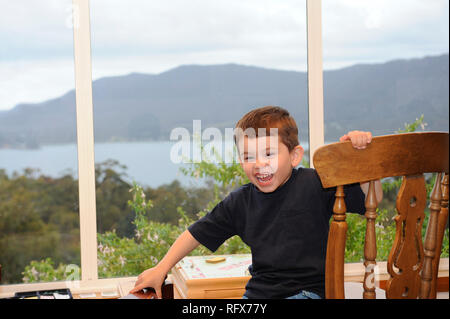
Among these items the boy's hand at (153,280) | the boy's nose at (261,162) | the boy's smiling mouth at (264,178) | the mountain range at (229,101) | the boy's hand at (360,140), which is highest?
the mountain range at (229,101)

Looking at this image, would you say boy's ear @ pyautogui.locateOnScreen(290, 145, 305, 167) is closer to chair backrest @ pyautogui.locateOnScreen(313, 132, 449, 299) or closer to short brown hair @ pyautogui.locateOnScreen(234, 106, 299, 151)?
short brown hair @ pyautogui.locateOnScreen(234, 106, 299, 151)

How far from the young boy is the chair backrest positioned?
312 millimetres

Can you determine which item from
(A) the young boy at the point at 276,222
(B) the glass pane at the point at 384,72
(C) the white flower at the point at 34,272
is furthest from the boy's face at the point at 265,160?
Answer: (C) the white flower at the point at 34,272

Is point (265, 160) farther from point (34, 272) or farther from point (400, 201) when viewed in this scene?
point (34, 272)

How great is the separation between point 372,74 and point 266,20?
2.07 feet

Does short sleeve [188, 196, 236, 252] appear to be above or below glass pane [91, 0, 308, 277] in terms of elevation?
below

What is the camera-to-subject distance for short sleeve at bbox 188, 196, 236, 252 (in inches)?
55.6

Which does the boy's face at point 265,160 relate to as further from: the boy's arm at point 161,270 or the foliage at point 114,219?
the foliage at point 114,219

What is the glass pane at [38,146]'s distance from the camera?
7.00 feet

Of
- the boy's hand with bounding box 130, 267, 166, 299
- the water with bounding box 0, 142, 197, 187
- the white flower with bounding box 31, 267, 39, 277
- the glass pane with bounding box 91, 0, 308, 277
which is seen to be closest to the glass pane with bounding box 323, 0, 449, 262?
the glass pane with bounding box 91, 0, 308, 277

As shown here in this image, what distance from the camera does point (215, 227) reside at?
1434 millimetres

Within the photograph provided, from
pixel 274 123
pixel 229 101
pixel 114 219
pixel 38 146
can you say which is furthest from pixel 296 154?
pixel 38 146

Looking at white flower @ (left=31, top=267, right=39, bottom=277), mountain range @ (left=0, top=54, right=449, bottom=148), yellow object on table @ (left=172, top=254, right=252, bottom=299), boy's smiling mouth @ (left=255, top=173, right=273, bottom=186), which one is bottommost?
white flower @ (left=31, top=267, right=39, bottom=277)

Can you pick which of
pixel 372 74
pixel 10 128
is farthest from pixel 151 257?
pixel 372 74
